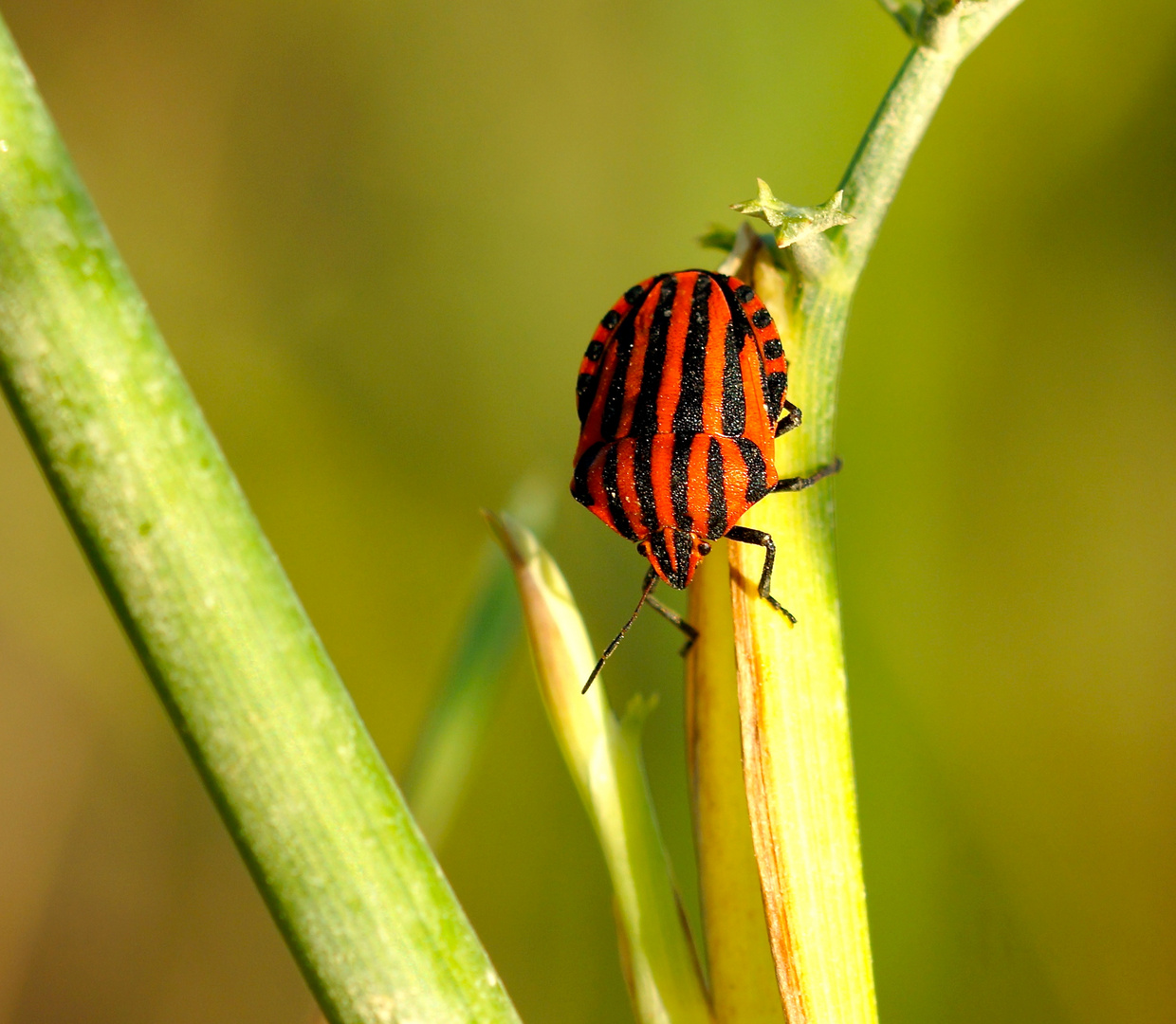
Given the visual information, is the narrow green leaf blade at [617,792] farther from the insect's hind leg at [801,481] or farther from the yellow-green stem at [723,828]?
the insect's hind leg at [801,481]

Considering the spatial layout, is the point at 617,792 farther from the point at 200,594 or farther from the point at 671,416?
the point at 671,416

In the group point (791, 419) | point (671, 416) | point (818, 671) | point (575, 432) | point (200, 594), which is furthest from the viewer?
point (575, 432)

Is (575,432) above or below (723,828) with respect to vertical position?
above

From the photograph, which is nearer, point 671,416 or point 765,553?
point 765,553

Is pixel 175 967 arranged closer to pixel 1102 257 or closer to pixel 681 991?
pixel 681 991

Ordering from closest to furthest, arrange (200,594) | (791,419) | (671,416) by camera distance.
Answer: (200,594) < (791,419) < (671,416)

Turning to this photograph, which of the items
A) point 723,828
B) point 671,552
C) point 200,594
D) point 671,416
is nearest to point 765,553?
point 723,828

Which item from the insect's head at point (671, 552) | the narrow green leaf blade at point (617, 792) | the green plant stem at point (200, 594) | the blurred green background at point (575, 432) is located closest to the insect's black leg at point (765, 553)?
the narrow green leaf blade at point (617, 792)
